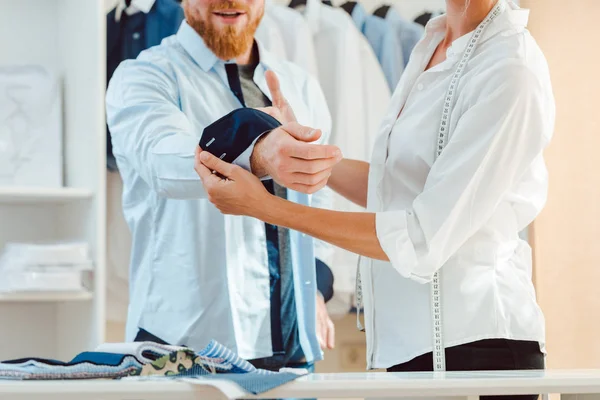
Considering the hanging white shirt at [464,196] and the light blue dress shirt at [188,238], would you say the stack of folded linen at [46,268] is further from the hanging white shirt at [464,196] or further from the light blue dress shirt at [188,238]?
the hanging white shirt at [464,196]

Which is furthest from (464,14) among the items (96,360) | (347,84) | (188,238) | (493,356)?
(96,360)

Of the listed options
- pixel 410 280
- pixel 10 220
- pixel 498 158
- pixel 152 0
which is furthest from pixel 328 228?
pixel 10 220

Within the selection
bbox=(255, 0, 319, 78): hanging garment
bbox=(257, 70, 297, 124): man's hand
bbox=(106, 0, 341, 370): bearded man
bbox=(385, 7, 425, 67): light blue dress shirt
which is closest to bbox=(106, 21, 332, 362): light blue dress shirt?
bbox=(106, 0, 341, 370): bearded man

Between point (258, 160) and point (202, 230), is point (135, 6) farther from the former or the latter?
point (258, 160)

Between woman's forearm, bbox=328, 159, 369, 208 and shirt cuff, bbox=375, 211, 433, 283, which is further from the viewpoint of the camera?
woman's forearm, bbox=328, 159, 369, 208

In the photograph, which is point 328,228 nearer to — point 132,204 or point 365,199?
point 365,199

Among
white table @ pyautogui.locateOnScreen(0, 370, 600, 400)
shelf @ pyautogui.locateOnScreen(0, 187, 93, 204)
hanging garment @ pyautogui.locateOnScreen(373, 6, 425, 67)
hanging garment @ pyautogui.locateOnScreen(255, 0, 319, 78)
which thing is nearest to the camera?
white table @ pyautogui.locateOnScreen(0, 370, 600, 400)

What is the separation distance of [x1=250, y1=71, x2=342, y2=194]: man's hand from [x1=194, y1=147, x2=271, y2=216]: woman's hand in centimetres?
4

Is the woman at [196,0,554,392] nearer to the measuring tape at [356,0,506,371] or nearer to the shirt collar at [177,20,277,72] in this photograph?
the measuring tape at [356,0,506,371]

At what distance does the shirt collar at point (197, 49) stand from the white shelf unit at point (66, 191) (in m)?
0.23

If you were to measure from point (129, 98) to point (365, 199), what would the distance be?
720mm

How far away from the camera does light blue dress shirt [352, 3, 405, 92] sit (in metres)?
2.73

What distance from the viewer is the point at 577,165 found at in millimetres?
2668

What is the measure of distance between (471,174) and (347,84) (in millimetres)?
1150
